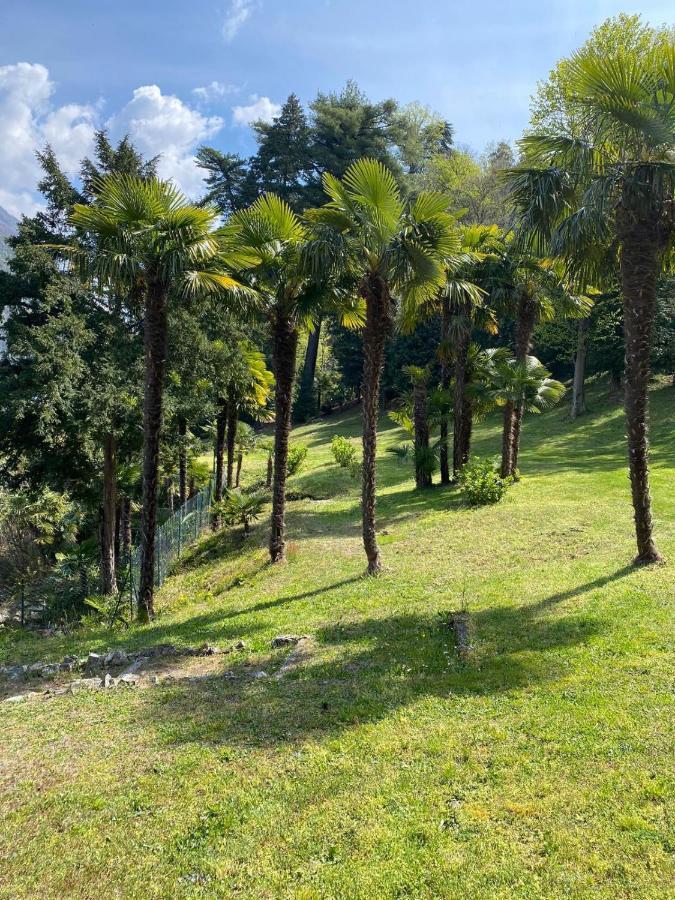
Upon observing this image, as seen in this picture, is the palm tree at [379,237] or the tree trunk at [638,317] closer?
the tree trunk at [638,317]

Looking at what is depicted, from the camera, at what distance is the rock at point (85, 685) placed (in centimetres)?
812

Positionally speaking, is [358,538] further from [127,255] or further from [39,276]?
[39,276]

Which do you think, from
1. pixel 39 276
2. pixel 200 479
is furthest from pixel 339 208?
pixel 200 479

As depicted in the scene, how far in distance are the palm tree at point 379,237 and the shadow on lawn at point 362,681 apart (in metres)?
5.83

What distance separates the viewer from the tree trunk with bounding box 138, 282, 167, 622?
37.0ft

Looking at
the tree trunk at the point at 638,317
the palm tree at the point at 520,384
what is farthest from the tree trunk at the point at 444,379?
the tree trunk at the point at 638,317

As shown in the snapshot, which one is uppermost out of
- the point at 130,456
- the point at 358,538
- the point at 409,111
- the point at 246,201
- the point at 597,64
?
the point at 409,111

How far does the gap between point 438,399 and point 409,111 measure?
3952 cm

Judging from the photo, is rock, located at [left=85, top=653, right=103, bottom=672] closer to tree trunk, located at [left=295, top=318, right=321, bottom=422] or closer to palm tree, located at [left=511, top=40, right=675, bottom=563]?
palm tree, located at [left=511, top=40, right=675, bottom=563]

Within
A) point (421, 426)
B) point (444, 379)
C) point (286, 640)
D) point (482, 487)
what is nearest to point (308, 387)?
point (444, 379)

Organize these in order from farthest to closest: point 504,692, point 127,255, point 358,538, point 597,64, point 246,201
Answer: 1. point 246,201
2. point 358,538
3. point 127,255
4. point 597,64
5. point 504,692

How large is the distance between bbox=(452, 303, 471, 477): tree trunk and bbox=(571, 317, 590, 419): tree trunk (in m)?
15.5

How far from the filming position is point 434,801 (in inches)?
194

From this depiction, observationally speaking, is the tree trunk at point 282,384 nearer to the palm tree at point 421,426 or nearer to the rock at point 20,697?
the rock at point 20,697
